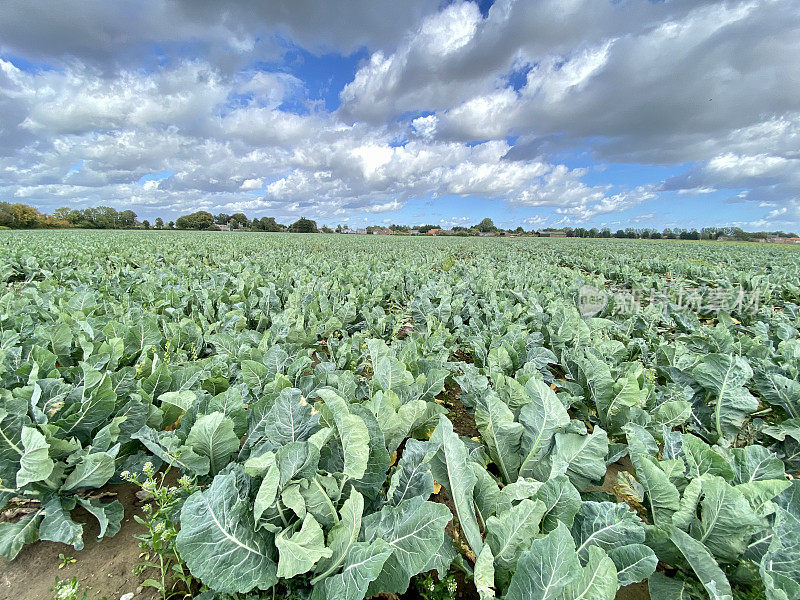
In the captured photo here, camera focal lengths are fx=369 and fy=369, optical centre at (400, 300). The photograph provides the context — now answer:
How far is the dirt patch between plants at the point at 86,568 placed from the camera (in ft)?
4.84

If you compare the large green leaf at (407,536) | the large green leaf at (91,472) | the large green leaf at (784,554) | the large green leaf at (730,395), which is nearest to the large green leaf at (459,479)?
the large green leaf at (407,536)

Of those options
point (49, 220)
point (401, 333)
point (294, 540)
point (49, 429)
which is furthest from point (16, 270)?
point (49, 220)

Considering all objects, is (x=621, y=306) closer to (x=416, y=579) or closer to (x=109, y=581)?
(x=416, y=579)

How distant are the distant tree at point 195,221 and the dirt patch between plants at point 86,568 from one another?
99.5m

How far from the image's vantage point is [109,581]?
151 centimetres

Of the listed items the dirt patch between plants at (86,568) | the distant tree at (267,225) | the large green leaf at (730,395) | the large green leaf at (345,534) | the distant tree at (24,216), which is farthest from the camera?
the distant tree at (267,225)

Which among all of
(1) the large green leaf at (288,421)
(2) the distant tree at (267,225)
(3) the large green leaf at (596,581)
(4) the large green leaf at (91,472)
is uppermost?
(2) the distant tree at (267,225)

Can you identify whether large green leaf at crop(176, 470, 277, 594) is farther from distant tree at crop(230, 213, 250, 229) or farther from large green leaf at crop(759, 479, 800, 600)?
distant tree at crop(230, 213, 250, 229)

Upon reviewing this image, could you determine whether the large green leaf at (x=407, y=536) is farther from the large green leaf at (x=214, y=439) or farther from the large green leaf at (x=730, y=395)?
the large green leaf at (x=730, y=395)

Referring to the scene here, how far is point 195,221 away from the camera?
8875cm

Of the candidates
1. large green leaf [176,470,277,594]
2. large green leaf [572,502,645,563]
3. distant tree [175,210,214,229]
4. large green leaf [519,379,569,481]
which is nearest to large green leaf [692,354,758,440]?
large green leaf [519,379,569,481]

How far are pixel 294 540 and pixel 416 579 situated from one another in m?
0.56

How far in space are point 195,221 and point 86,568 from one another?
101m

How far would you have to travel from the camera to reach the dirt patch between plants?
148 cm
